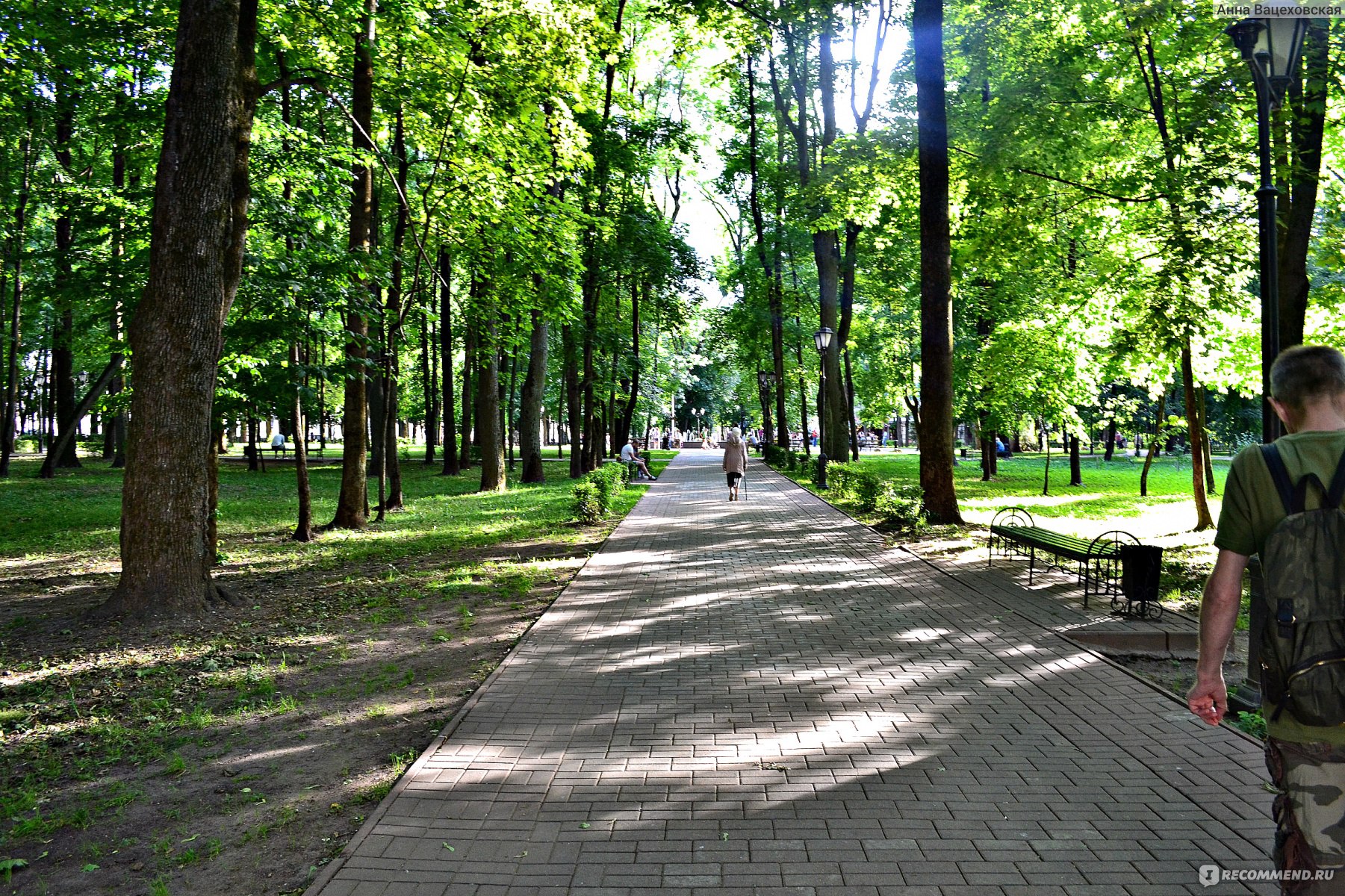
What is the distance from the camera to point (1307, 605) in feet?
8.22

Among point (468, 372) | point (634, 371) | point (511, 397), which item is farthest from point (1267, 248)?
point (511, 397)

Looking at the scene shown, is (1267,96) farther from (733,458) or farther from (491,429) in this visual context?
(491,429)

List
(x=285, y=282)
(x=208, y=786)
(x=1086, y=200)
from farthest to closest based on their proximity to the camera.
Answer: (x=1086, y=200) < (x=285, y=282) < (x=208, y=786)

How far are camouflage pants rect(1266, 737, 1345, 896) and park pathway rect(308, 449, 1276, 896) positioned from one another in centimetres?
95

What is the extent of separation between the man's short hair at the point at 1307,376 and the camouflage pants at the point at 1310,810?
1.07 m

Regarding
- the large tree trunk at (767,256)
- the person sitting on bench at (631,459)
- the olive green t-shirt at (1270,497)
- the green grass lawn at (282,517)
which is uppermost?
the large tree trunk at (767,256)

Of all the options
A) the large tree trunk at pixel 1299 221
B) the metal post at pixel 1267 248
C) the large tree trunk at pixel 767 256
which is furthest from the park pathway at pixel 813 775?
the large tree trunk at pixel 767 256

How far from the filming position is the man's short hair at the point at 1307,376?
267 cm

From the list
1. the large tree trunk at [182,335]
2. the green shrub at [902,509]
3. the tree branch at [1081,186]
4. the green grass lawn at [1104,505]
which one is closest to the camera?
the large tree trunk at [182,335]

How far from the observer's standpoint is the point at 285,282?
1062 centimetres

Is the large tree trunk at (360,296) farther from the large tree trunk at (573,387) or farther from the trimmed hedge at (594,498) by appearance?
the large tree trunk at (573,387)

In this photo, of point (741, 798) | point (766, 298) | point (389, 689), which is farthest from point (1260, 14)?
point (766, 298)

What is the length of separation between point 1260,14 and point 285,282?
10.5 m

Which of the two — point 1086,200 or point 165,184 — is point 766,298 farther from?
point 165,184
